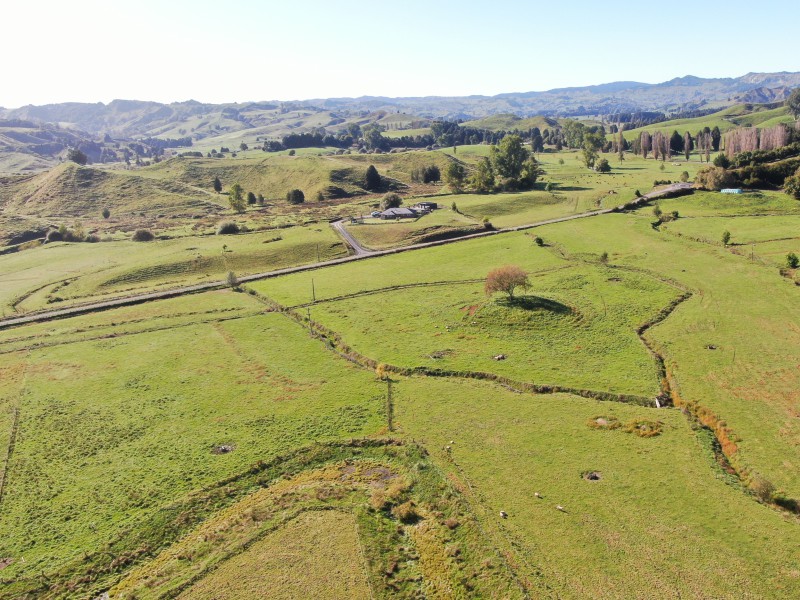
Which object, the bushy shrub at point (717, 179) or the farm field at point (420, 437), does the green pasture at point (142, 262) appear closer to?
the farm field at point (420, 437)

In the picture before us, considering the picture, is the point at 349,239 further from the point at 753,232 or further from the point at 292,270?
the point at 753,232

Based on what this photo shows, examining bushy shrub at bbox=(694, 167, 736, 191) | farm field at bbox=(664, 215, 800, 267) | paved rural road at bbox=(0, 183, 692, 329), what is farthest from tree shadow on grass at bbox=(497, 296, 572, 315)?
bushy shrub at bbox=(694, 167, 736, 191)

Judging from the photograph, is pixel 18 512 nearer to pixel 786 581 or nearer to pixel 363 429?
pixel 363 429

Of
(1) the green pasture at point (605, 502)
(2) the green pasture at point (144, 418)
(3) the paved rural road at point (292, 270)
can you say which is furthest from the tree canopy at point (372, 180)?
(1) the green pasture at point (605, 502)

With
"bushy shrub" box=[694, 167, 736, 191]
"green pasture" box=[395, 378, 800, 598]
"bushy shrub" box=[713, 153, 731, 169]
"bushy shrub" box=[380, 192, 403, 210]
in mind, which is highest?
"bushy shrub" box=[713, 153, 731, 169]

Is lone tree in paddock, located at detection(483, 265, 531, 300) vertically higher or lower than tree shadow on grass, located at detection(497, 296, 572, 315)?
higher

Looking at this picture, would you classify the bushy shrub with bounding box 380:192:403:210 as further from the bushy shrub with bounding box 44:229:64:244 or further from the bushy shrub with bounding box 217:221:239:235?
the bushy shrub with bounding box 44:229:64:244
